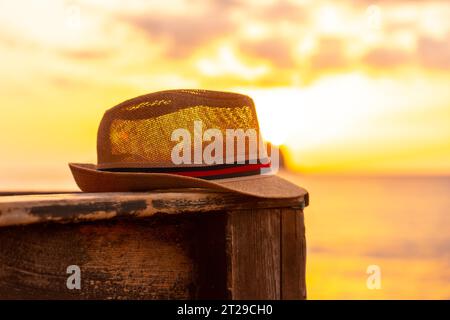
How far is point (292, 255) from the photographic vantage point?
5.47ft

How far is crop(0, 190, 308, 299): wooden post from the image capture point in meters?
1.40

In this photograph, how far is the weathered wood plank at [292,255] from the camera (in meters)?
Result: 1.66

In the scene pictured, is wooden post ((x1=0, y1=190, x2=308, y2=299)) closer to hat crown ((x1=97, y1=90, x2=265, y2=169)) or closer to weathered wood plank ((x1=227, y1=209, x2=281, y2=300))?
weathered wood plank ((x1=227, y1=209, x2=281, y2=300))

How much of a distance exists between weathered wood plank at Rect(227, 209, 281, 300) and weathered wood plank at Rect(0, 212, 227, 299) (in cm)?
3

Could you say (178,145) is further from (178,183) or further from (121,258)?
(121,258)

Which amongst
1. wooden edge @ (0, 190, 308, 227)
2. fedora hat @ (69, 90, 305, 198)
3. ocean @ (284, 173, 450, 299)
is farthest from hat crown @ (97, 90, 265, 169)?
ocean @ (284, 173, 450, 299)

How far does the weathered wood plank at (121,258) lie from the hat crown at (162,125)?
25cm

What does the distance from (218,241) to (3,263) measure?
57 cm

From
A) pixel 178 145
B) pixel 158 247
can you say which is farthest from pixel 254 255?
pixel 178 145

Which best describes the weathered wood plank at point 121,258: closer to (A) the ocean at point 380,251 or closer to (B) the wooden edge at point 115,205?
(B) the wooden edge at point 115,205

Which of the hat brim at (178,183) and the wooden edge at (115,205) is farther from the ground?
the hat brim at (178,183)

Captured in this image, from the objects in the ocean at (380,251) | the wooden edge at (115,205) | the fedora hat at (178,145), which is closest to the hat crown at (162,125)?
the fedora hat at (178,145)

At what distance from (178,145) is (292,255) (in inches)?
19.0
